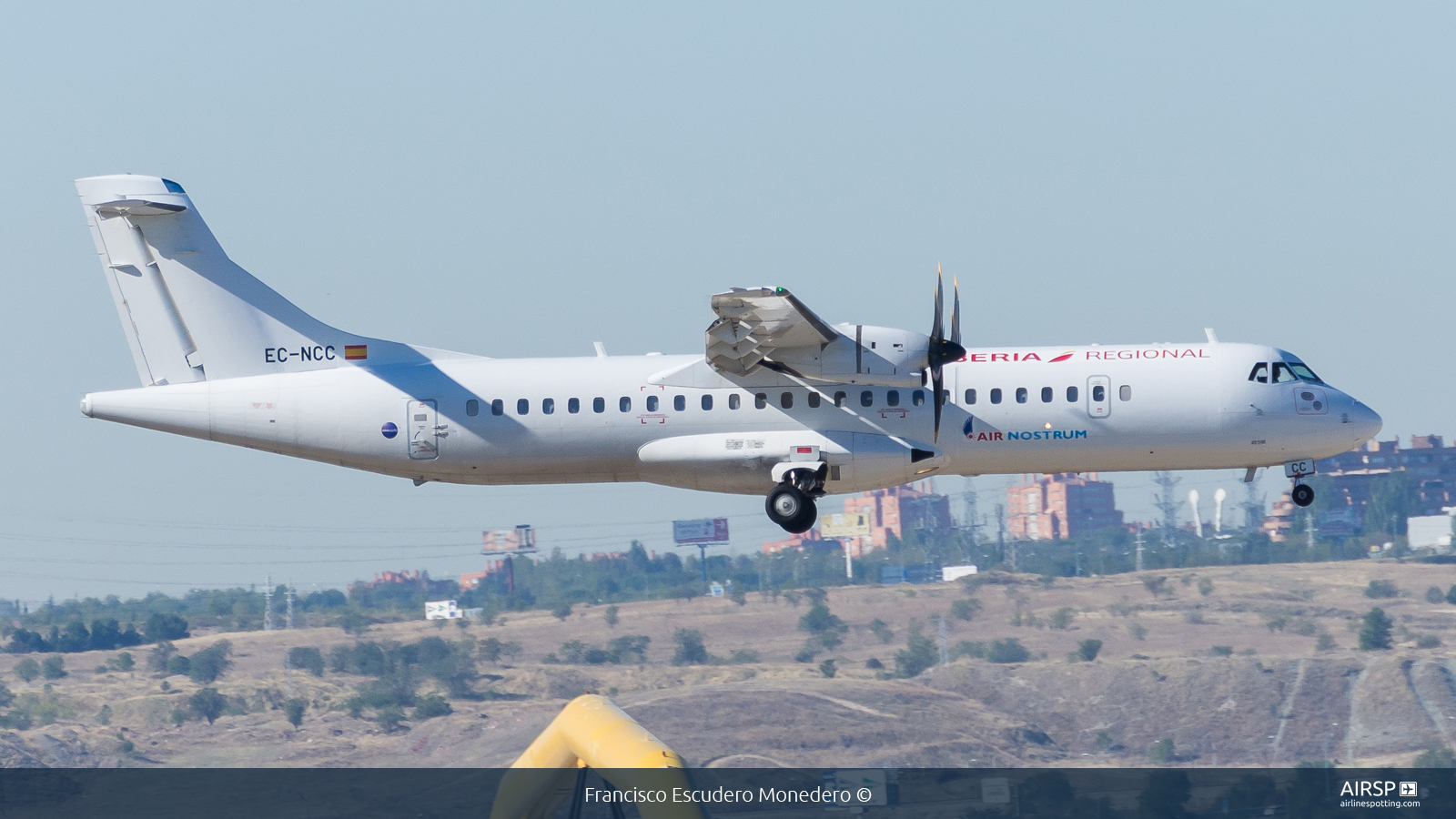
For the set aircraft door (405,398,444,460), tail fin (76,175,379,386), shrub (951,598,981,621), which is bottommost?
shrub (951,598,981,621)

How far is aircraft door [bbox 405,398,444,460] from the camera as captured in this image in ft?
100

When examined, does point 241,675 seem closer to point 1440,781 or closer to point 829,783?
point 829,783

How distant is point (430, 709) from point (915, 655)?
81.2 ft

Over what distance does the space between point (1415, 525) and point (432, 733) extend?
7388 centimetres

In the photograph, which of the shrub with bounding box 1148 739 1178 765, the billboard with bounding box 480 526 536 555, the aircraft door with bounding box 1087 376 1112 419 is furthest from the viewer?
the billboard with bounding box 480 526 536 555

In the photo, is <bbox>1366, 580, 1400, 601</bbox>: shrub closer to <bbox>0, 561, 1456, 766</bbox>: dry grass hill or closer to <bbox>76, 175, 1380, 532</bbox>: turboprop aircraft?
<bbox>0, 561, 1456, 766</bbox>: dry grass hill

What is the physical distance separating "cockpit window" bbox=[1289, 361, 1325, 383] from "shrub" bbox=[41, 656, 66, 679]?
7538 cm

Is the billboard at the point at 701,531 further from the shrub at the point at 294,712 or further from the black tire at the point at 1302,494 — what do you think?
the black tire at the point at 1302,494

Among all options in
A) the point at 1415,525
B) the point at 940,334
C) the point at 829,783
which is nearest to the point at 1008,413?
the point at 940,334

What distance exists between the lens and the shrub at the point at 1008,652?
78.9 metres

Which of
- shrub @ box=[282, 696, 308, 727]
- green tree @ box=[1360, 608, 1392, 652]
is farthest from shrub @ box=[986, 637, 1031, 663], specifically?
shrub @ box=[282, 696, 308, 727]

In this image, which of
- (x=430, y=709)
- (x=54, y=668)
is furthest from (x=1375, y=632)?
(x=54, y=668)

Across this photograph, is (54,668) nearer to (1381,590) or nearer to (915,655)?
(915,655)

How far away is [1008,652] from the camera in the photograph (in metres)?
79.7
